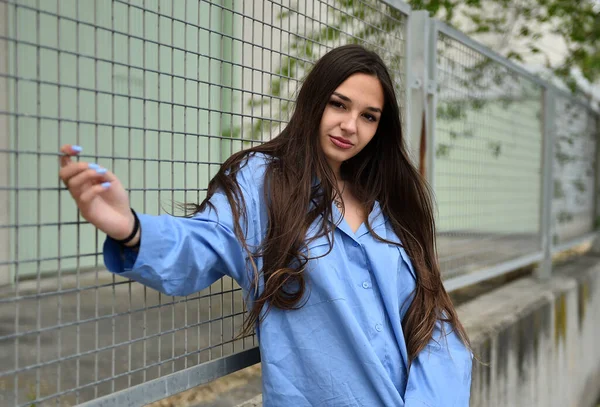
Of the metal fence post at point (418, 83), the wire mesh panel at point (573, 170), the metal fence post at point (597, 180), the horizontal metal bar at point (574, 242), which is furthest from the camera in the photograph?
the metal fence post at point (597, 180)

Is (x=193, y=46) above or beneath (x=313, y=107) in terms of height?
above

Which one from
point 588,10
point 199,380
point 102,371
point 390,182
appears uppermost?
point 588,10

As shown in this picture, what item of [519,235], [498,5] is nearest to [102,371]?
[519,235]

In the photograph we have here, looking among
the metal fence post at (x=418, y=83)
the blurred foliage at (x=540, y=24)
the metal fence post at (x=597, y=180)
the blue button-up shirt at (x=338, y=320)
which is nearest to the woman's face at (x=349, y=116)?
the blue button-up shirt at (x=338, y=320)

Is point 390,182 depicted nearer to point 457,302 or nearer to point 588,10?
point 457,302

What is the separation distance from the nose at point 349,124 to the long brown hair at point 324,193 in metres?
0.07

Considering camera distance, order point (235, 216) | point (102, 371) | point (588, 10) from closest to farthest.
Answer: point (235, 216) < point (102, 371) < point (588, 10)

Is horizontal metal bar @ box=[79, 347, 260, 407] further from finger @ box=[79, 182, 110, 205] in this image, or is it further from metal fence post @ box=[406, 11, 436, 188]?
metal fence post @ box=[406, 11, 436, 188]

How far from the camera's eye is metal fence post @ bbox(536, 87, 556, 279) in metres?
5.37

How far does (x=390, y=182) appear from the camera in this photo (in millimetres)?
2127

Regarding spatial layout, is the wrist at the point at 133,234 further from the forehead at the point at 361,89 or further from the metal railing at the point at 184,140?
the forehead at the point at 361,89

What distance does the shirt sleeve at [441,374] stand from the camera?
6.31ft

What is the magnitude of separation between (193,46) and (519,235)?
3482 mm

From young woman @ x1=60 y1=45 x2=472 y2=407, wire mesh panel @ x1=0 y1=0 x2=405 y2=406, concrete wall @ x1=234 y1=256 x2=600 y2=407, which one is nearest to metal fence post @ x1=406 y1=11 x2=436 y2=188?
wire mesh panel @ x1=0 y1=0 x2=405 y2=406
